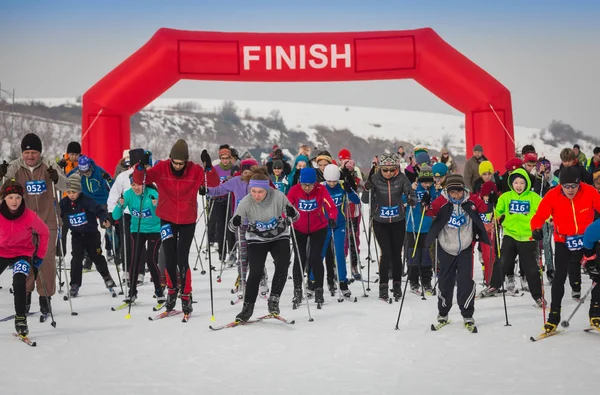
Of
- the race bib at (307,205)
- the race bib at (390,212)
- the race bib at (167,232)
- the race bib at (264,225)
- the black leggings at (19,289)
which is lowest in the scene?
the black leggings at (19,289)

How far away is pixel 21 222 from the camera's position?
689cm

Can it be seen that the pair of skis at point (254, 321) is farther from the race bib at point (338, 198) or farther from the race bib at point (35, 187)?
the race bib at point (35, 187)

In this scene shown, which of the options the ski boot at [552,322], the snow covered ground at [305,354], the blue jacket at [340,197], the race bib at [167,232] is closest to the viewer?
the snow covered ground at [305,354]

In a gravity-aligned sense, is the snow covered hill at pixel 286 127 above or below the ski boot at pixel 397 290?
above

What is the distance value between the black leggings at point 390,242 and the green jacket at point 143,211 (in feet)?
8.28

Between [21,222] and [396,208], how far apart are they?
13.2 feet

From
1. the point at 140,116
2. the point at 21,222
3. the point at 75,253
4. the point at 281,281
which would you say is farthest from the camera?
the point at 140,116

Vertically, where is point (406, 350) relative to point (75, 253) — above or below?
below

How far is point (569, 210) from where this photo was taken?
6.90 meters

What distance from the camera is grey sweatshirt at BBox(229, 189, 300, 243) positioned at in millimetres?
7445

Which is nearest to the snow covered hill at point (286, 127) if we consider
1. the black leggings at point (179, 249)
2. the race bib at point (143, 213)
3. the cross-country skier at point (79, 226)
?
the cross-country skier at point (79, 226)

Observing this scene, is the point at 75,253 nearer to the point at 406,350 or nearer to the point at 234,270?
the point at 234,270

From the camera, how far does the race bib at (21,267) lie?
6844mm

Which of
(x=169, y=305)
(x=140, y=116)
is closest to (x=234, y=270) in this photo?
(x=169, y=305)
